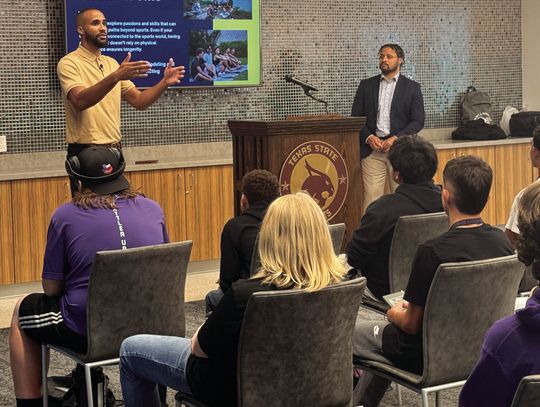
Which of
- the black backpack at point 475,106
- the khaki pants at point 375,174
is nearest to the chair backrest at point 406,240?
the khaki pants at point 375,174

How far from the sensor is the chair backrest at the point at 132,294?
3861mm

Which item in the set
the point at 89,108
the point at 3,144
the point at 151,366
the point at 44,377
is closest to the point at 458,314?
the point at 151,366

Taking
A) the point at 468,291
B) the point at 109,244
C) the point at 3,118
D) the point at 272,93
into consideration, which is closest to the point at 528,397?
the point at 468,291

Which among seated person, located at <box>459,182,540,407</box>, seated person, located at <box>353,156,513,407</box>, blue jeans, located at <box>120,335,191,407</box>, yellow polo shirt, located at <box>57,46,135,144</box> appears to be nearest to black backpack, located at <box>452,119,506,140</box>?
yellow polo shirt, located at <box>57,46,135,144</box>

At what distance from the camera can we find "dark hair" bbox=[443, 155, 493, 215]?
3.76 metres

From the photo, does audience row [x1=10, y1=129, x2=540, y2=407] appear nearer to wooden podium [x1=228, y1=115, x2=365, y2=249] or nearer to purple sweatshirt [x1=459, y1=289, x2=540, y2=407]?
purple sweatshirt [x1=459, y1=289, x2=540, y2=407]

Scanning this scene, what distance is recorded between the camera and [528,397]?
7.55 feet

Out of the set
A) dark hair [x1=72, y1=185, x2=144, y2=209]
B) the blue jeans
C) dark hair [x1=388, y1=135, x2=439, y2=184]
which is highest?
dark hair [x1=388, y1=135, x2=439, y2=184]

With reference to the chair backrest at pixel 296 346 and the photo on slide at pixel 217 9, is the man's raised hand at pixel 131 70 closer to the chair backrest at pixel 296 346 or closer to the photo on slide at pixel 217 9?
the photo on slide at pixel 217 9

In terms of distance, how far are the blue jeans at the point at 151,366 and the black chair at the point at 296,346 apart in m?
0.28

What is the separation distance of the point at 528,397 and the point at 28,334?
2380 mm

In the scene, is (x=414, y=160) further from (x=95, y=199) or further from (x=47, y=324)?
(x=47, y=324)

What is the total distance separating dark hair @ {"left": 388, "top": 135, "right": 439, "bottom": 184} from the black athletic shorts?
169 centimetres

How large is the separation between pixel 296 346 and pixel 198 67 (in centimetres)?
551
